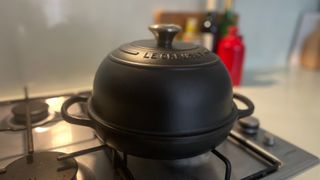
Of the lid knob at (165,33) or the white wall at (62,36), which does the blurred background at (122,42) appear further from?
the lid knob at (165,33)

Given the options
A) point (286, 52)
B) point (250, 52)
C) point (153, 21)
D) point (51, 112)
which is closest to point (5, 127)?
point (51, 112)

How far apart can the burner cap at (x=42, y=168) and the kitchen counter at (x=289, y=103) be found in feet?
1.46

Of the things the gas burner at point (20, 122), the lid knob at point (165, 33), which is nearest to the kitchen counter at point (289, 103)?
the lid knob at point (165, 33)

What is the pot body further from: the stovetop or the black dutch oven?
the stovetop

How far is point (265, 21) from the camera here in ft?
4.48

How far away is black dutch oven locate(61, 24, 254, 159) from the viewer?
423mm

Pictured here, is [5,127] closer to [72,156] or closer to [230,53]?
[72,156]

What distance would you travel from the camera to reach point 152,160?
0.57m

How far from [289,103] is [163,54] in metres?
0.68

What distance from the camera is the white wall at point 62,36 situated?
809 mm

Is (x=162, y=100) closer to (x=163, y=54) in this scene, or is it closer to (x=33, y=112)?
(x=163, y=54)

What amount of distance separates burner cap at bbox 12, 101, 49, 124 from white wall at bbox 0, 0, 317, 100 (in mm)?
159

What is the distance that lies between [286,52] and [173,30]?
1245 millimetres

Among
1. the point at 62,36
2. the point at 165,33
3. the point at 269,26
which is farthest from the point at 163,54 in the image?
the point at 269,26
